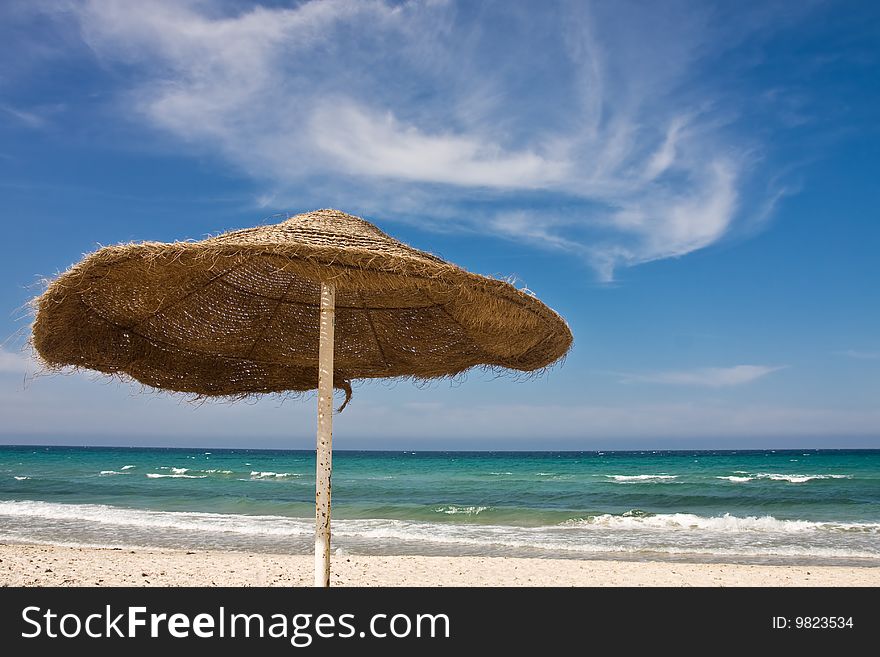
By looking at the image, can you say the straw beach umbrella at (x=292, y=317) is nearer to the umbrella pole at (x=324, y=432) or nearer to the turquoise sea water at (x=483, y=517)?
the umbrella pole at (x=324, y=432)

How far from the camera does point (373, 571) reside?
7605 mm

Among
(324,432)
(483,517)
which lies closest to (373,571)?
(324,432)

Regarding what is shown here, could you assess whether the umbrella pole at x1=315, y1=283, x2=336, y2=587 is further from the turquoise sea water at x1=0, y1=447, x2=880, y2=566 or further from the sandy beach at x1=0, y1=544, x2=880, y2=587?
the turquoise sea water at x1=0, y1=447, x2=880, y2=566

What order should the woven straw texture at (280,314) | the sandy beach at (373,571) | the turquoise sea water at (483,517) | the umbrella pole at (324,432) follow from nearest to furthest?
the woven straw texture at (280,314), the umbrella pole at (324,432), the sandy beach at (373,571), the turquoise sea water at (483,517)

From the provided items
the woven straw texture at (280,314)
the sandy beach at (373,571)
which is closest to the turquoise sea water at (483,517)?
the sandy beach at (373,571)

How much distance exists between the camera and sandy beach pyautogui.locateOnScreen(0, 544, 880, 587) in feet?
22.0

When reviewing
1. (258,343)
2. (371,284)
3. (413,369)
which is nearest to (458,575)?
(413,369)

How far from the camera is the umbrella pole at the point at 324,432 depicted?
339cm

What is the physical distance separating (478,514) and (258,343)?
1247 cm

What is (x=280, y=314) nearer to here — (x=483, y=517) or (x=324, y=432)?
(x=324, y=432)

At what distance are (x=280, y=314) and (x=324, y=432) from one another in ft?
3.92
